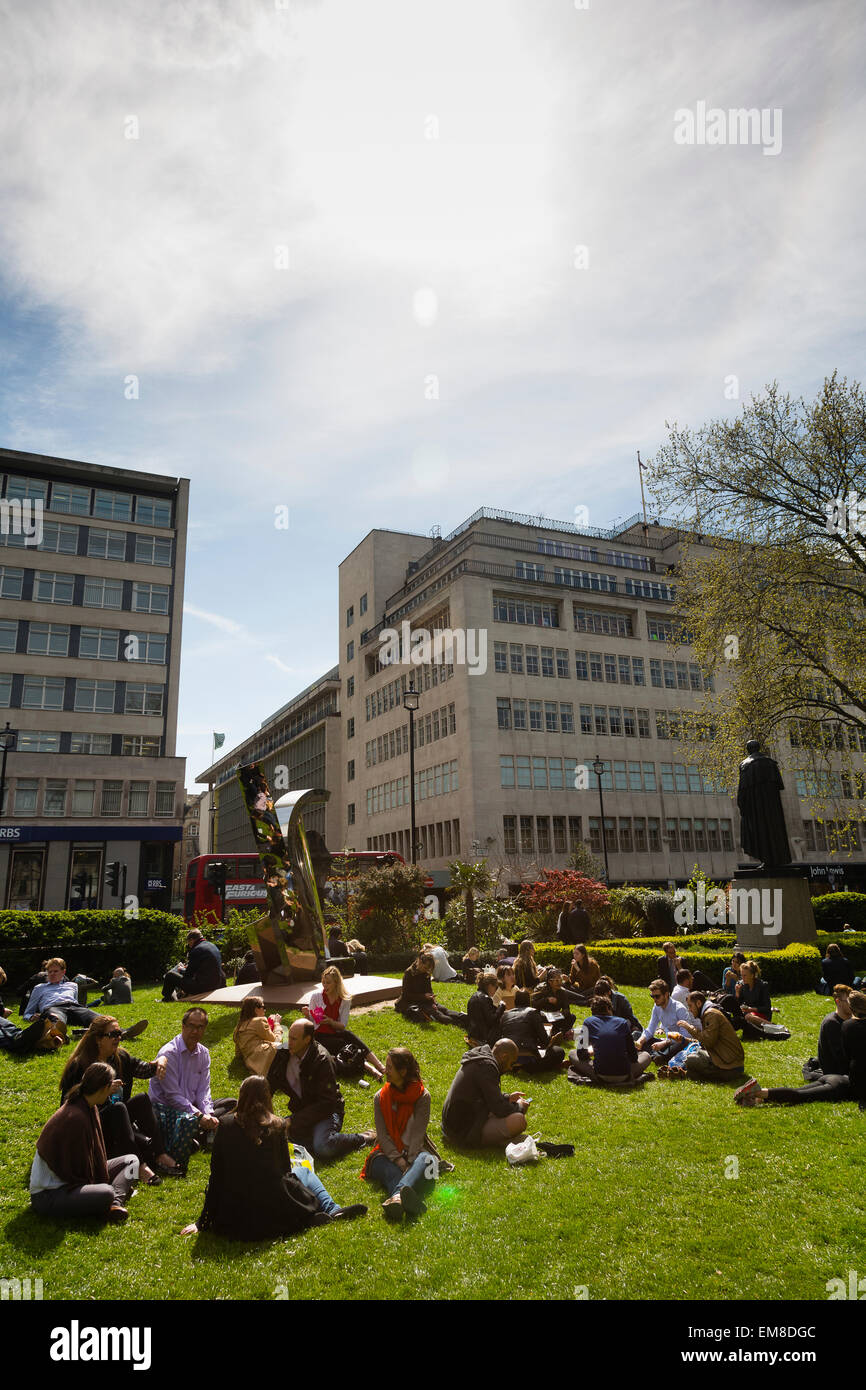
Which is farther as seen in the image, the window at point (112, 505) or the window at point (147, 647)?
the window at point (112, 505)

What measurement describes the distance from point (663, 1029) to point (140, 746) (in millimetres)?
40426

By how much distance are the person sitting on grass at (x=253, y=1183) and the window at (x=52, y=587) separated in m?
46.0

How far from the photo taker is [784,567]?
21.5 m

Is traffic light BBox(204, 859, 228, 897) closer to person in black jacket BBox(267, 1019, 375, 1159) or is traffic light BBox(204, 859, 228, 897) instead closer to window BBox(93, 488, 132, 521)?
person in black jacket BBox(267, 1019, 375, 1159)

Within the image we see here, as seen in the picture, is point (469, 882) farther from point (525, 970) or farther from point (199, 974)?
point (199, 974)

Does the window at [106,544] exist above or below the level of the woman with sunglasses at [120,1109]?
above

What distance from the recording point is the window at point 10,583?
45500 millimetres

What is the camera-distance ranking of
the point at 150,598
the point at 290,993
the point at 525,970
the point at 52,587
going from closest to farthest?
the point at 525,970
the point at 290,993
the point at 52,587
the point at 150,598

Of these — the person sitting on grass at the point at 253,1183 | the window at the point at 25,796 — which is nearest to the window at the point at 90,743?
the window at the point at 25,796

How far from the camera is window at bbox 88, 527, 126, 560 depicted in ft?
158

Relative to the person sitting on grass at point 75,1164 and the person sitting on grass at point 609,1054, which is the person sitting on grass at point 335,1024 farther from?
the person sitting on grass at point 75,1164

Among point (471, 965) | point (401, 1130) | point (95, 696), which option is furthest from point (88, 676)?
point (401, 1130)
